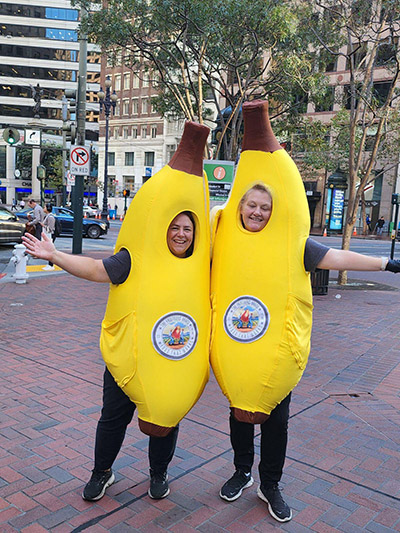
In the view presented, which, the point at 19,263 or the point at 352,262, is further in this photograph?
the point at 19,263

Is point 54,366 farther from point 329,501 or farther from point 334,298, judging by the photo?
point 334,298

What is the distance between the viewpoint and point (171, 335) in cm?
280

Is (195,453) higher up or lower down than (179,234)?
lower down

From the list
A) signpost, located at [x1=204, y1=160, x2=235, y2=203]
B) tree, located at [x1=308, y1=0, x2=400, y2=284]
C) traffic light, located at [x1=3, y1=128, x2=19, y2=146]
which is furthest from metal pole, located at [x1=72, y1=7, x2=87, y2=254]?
tree, located at [x1=308, y1=0, x2=400, y2=284]

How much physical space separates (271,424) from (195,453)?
104cm

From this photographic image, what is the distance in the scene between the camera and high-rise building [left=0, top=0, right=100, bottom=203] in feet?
191

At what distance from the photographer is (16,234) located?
1727 centimetres

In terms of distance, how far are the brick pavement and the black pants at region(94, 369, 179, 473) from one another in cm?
27

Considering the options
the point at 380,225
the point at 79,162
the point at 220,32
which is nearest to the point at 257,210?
the point at 220,32

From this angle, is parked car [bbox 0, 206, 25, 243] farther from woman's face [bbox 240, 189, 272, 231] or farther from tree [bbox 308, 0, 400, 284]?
woman's face [bbox 240, 189, 272, 231]

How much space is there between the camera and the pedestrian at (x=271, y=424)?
286 cm

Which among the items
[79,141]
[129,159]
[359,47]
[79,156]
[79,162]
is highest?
[129,159]

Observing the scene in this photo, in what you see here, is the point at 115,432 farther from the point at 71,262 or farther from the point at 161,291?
the point at 71,262

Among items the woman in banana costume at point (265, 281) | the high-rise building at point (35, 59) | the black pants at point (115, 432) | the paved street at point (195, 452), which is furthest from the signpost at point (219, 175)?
the high-rise building at point (35, 59)
